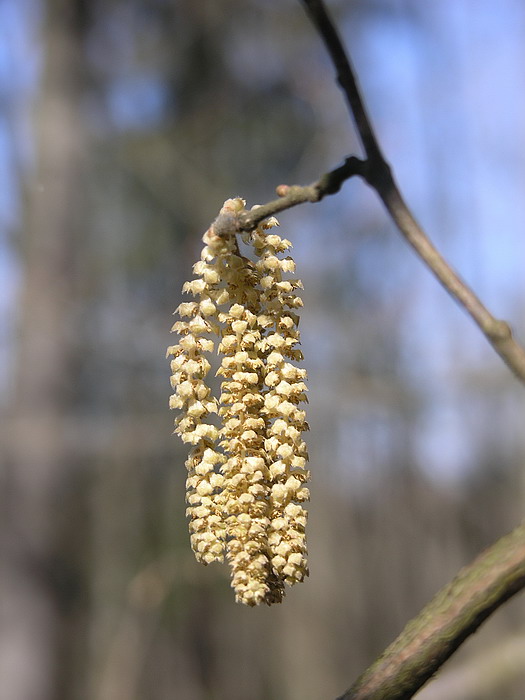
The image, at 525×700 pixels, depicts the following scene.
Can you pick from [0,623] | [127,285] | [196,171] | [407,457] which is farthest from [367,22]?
[0,623]

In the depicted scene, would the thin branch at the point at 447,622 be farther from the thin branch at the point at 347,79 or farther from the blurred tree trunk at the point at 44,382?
the blurred tree trunk at the point at 44,382

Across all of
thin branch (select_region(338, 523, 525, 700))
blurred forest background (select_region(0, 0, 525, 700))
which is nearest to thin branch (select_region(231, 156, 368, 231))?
thin branch (select_region(338, 523, 525, 700))

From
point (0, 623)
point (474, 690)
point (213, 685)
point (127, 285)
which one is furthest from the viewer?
point (213, 685)

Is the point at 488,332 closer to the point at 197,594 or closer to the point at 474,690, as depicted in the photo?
the point at 474,690

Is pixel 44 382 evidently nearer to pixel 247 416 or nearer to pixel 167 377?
pixel 167 377

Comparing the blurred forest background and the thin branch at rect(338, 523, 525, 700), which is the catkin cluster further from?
the blurred forest background

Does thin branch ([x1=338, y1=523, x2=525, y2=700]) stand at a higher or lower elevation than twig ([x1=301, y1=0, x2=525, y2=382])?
lower
